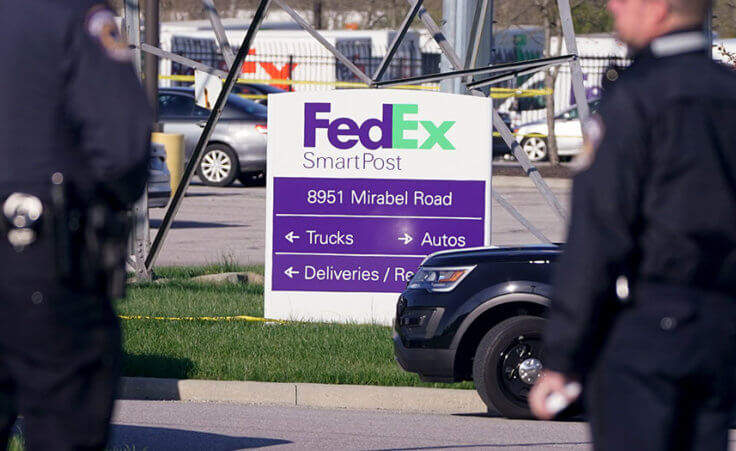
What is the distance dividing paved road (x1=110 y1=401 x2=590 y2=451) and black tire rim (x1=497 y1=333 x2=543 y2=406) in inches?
6.9

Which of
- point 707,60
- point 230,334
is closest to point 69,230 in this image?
point 707,60

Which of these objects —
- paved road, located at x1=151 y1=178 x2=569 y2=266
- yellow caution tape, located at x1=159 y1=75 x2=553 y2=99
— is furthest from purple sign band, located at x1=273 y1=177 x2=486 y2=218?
yellow caution tape, located at x1=159 y1=75 x2=553 y2=99

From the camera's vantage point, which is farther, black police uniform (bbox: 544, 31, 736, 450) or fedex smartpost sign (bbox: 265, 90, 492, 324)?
fedex smartpost sign (bbox: 265, 90, 492, 324)

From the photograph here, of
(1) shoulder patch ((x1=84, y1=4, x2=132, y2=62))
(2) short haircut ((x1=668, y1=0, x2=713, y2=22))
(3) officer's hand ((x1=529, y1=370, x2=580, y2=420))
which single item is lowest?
(3) officer's hand ((x1=529, y1=370, x2=580, y2=420))

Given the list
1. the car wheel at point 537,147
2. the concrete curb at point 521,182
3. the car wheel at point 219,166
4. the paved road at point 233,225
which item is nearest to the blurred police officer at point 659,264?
the paved road at point 233,225

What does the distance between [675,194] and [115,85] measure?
136 centimetres

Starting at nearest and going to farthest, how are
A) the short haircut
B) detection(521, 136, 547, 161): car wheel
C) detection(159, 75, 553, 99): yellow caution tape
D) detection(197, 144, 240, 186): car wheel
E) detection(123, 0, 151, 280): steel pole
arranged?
the short haircut, detection(123, 0, 151, 280): steel pole, detection(197, 144, 240, 186): car wheel, detection(159, 75, 553, 99): yellow caution tape, detection(521, 136, 547, 161): car wheel

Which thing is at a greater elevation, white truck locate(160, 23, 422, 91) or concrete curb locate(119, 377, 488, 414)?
white truck locate(160, 23, 422, 91)

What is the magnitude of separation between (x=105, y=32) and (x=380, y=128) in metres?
7.55

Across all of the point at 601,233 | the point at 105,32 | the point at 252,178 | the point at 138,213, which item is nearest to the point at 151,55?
the point at 138,213

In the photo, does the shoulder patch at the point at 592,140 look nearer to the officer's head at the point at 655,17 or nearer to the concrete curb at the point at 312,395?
the officer's head at the point at 655,17

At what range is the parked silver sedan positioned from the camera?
23.3 metres

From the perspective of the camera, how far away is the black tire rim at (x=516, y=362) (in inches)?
299

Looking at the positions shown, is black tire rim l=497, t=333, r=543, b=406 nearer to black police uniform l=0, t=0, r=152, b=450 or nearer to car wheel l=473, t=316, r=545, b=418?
car wheel l=473, t=316, r=545, b=418
